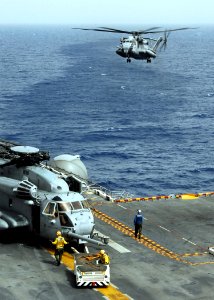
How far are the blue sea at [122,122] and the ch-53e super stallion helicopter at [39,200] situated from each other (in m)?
34.1

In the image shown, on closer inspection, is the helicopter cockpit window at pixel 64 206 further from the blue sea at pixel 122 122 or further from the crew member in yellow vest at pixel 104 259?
the blue sea at pixel 122 122

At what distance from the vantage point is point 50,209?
97.0 feet

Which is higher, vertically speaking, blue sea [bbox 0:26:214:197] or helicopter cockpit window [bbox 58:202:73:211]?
helicopter cockpit window [bbox 58:202:73:211]

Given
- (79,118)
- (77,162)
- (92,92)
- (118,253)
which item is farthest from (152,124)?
(118,253)

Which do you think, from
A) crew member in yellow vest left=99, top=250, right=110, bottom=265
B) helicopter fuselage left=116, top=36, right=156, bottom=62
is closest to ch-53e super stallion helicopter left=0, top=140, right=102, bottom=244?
crew member in yellow vest left=99, top=250, right=110, bottom=265

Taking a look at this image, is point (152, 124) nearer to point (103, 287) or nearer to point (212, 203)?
point (212, 203)

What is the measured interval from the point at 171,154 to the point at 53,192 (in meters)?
54.0

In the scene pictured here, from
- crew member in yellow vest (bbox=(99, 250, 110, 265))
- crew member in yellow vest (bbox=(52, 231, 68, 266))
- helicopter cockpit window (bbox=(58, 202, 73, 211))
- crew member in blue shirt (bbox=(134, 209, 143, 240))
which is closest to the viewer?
crew member in yellow vest (bbox=(99, 250, 110, 265))

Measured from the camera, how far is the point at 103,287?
2561cm

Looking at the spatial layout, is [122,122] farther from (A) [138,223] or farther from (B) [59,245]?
(B) [59,245]

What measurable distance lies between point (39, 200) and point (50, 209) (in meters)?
1.00

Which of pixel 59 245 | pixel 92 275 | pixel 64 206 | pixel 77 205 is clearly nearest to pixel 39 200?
pixel 64 206

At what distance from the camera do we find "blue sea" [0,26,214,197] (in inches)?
2909

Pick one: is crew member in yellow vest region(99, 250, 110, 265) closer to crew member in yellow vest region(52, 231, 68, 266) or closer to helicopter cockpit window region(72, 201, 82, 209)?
crew member in yellow vest region(52, 231, 68, 266)
